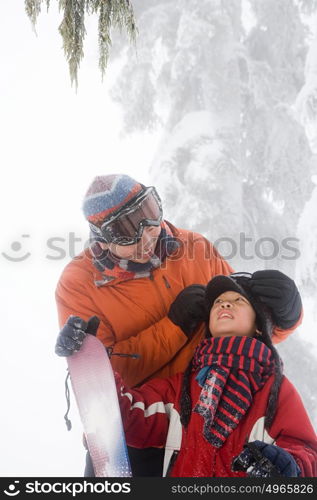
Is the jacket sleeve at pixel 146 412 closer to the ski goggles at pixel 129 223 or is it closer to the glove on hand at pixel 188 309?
the glove on hand at pixel 188 309

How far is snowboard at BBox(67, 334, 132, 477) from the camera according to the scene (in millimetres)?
1437

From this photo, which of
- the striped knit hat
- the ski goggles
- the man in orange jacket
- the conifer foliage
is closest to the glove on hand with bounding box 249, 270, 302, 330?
the man in orange jacket

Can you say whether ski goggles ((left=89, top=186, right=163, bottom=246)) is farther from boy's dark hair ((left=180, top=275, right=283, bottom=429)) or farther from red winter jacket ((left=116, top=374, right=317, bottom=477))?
red winter jacket ((left=116, top=374, right=317, bottom=477))

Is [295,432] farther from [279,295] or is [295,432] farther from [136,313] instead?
[136,313]

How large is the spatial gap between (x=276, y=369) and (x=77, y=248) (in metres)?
6.20

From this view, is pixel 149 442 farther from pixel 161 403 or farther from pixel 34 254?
pixel 34 254

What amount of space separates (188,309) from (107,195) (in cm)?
49

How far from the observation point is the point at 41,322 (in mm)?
8125

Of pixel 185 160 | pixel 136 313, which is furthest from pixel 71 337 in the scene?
pixel 185 160

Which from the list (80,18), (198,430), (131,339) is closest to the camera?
(198,430)

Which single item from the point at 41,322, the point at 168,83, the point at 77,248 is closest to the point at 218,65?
the point at 168,83

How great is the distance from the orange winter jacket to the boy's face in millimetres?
119

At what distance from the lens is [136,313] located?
1.75 m

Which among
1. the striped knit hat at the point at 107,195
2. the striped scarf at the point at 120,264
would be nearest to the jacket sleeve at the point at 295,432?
the striped scarf at the point at 120,264
